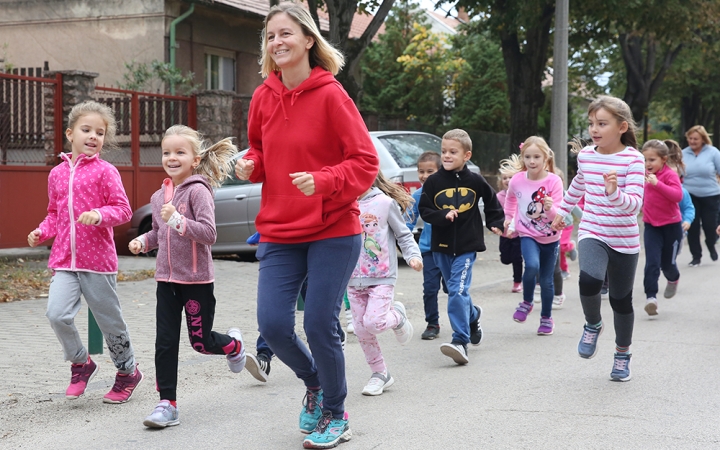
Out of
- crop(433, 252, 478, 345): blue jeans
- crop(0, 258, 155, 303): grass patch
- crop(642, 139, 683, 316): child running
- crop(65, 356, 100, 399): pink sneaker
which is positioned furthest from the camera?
crop(0, 258, 155, 303): grass patch

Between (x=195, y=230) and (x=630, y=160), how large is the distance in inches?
111

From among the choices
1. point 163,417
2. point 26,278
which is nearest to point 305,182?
point 163,417

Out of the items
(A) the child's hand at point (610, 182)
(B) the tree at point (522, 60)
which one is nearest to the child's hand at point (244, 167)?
(A) the child's hand at point (610, 182)

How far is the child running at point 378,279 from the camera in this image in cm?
560

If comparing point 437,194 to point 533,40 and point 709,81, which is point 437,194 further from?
point 709,81

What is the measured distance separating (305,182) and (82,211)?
190 centimetres

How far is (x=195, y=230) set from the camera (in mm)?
4734

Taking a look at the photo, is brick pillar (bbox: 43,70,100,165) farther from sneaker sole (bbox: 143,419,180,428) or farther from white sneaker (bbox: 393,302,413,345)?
sneaker sole (bbox: 143,419,180,428)

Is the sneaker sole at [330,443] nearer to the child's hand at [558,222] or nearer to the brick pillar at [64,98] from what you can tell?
the child's hand at [558,222]

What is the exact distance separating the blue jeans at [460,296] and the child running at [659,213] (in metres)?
2.88

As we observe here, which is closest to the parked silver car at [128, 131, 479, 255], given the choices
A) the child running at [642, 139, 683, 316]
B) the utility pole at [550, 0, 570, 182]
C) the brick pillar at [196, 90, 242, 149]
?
the utility pole at [550, 0, 570, 182]

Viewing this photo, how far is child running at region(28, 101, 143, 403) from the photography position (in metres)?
5.11

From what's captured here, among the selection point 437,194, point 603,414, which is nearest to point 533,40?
point 437,194

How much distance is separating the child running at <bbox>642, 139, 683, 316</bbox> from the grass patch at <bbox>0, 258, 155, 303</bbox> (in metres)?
6.04
